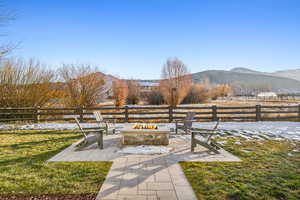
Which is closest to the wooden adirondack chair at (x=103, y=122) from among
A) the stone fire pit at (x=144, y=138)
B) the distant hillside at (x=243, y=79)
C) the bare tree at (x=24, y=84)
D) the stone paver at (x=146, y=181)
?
the stone fire pit at (x=144, y=138)

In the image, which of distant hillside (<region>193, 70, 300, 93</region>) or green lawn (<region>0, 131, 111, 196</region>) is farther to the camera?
distant hillside (<region>193, 70, 300, 93</region>)

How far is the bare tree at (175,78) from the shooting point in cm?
2400

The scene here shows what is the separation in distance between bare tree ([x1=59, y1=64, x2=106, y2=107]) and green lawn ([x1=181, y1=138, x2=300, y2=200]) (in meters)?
11.0

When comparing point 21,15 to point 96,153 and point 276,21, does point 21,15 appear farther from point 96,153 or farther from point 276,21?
point 276,21

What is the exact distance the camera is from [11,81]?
1090 centimetres

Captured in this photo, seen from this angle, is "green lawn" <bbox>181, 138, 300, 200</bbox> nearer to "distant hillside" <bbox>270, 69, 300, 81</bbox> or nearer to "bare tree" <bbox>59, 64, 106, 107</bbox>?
"bare tree" <bbox>59, 64, 106, 107</bbox>

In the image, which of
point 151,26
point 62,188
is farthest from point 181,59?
point 62,188

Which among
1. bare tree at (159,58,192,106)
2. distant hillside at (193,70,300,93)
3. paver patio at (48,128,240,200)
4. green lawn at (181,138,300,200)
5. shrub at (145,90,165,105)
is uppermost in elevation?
distant hillside at (193,70,300,93)

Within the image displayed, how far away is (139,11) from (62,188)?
10.7 m

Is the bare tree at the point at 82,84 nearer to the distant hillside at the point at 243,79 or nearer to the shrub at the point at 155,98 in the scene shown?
the shrub at the point at 155,98

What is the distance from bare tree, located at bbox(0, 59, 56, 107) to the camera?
1077cm

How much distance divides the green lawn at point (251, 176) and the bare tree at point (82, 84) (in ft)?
36.2

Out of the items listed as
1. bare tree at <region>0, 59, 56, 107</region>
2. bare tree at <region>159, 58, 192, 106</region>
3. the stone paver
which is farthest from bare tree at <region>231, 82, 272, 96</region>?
the stone paver

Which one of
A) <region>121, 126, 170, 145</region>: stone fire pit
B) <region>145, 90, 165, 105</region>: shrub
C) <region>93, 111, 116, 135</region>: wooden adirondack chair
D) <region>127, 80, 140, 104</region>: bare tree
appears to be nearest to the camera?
<region>121, 126, 170, 145</region>: stone fire pit
